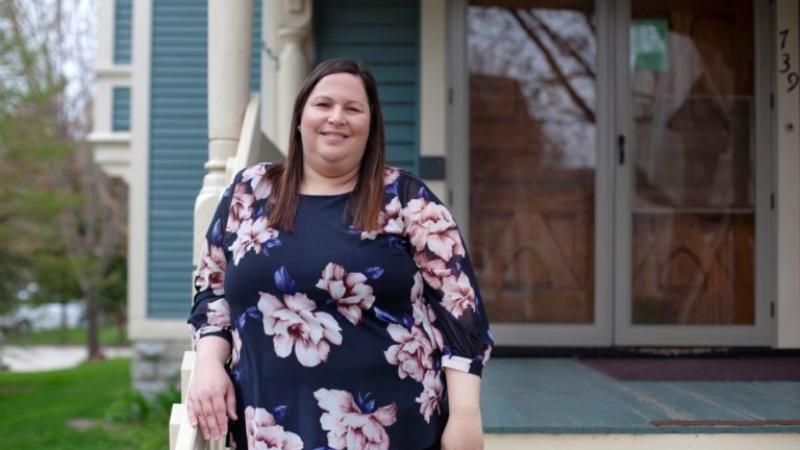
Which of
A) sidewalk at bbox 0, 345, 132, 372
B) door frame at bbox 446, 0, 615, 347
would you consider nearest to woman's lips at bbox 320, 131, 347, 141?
door frame at bbox 446, 0, 615, 347

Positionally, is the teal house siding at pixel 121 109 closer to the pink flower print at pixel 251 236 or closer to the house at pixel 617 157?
the house at pixel 617 157

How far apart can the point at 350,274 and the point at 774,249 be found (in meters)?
3.21

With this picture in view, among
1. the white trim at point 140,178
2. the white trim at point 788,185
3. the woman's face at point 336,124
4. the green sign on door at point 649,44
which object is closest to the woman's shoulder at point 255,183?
the woman's face at point 336,124

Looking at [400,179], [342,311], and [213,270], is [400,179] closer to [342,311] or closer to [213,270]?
[342,311]

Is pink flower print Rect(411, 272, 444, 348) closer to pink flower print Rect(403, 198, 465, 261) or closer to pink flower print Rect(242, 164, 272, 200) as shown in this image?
pink flower print Rect(403, 198, 465, 261)

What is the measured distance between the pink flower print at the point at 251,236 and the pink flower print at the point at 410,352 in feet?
1.03

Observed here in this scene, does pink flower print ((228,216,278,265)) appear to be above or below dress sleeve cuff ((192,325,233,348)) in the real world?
above

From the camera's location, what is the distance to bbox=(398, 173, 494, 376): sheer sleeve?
1.80m

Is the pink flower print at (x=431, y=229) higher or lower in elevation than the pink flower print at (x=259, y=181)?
lower

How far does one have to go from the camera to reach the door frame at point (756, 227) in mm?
4309

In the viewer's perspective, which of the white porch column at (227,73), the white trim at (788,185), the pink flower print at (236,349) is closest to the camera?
the pink flower print at (236,349)

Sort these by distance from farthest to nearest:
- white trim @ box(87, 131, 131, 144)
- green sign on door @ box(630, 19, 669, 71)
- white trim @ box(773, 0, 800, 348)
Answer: white trim @ box(87, 131, 131, 144), green sign on door @ box(630, 19, 669, 71), white trim @ box(773, 0, 800, 348)

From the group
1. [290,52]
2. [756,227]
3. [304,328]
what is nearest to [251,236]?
[304,328]

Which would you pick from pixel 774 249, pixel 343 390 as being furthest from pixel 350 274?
pixel 774 249
